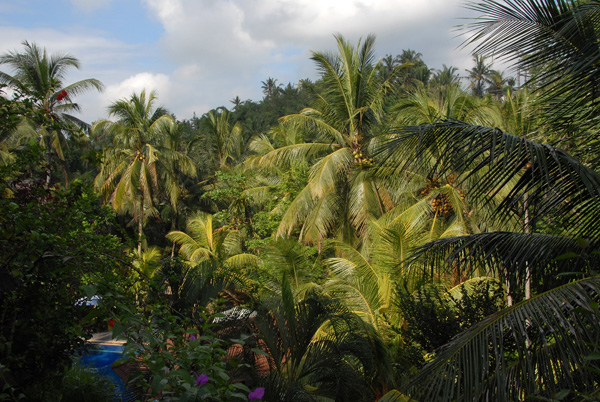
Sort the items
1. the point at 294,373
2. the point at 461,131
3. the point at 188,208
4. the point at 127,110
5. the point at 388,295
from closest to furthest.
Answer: the point at 461,131 < the point at 294,373 < the point at 388,295 < the point at 127,110 < the point at 188,208

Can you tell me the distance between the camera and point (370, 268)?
9.64 meters

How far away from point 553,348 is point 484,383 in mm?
682

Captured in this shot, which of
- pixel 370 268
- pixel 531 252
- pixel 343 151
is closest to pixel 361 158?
pixel 343 151

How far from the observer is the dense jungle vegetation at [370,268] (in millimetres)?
3311

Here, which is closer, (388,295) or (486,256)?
(486,256)

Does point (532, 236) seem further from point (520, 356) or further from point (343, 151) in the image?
point (343, 151)

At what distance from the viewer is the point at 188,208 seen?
33.0 m

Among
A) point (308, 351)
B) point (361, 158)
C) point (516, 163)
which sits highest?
point (361, 158)

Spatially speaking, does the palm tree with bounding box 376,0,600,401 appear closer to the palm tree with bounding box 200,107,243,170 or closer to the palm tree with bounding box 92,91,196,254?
the palm tree with bounding box 92,91,196,254

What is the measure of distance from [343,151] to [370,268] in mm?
5413

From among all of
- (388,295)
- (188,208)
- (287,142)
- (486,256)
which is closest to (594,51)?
(486,256)

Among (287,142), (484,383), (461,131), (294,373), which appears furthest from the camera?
(287,142)

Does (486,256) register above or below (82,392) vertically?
above

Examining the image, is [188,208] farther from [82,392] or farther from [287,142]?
[82,392]
